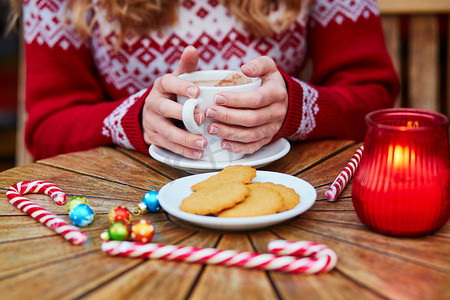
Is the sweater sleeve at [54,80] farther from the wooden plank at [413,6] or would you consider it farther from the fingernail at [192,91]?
the wooden plank at [413,6]

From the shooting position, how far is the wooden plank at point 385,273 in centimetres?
44

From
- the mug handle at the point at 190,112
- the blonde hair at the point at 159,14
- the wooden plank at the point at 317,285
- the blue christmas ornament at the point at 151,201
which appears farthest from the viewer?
the blonde hair at the point at 159,14

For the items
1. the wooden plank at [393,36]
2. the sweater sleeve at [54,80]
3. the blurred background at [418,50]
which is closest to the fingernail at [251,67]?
the sweater sleeve at [54,80]

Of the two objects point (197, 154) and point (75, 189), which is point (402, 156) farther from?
point (75, 189)

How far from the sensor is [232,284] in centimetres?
47

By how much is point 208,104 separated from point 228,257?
37 cm

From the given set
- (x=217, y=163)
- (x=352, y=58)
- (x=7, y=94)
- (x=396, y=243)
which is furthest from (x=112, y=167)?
(x=7, y=94)

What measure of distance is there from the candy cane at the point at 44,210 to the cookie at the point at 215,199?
145 millimetres

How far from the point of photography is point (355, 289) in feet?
1.48

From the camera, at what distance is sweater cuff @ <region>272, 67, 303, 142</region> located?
3.09 ft

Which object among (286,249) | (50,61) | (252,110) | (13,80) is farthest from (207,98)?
(13,80)

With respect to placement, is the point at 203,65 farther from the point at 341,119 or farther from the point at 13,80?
the point at 13,80

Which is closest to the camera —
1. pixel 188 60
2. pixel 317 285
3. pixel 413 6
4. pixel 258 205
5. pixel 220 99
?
pixel 317 285

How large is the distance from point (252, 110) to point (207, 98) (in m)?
0.09
